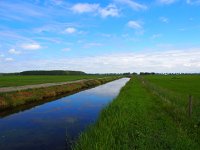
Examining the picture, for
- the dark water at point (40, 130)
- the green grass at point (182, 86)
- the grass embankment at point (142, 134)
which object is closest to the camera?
the grass embankment at point (142, 134)

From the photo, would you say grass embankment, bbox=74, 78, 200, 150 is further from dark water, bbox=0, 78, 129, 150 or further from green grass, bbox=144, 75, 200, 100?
green grass, bbox=144, 75, 200, 100

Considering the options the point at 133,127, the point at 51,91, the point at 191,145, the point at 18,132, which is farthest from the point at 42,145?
the point at 51,91

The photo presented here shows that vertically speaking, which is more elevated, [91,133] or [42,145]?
[91,133]

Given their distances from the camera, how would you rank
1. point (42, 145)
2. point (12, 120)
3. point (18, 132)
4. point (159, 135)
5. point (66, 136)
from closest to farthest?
point (159, 135) → point (42, 145) → point (66, 136) → point (18, 132) → point (12, 120)

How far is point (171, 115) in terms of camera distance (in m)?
16.3

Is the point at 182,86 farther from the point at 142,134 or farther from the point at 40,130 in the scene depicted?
the point at 142,134

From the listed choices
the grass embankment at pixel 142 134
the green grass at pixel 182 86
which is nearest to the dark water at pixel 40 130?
the grass embankment at pixel 142 134

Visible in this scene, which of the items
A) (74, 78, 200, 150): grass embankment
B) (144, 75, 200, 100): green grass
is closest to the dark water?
(74, 78, 200, 150): grass embankment

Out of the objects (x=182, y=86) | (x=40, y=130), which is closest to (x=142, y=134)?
(x=40, y=130)

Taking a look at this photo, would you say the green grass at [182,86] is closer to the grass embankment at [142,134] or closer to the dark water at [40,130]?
the dark water at [40,130]

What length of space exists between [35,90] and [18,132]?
19094 mm

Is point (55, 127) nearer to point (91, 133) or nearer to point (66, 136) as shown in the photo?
point (66, 136)

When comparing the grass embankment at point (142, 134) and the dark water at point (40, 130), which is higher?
the grass embankment at point (142, 134)

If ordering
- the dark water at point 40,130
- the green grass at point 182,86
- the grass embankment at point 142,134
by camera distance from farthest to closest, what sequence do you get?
the green grass at point 182,86 < the dark water at point 40,130 < the grass embankment at point 142,134
